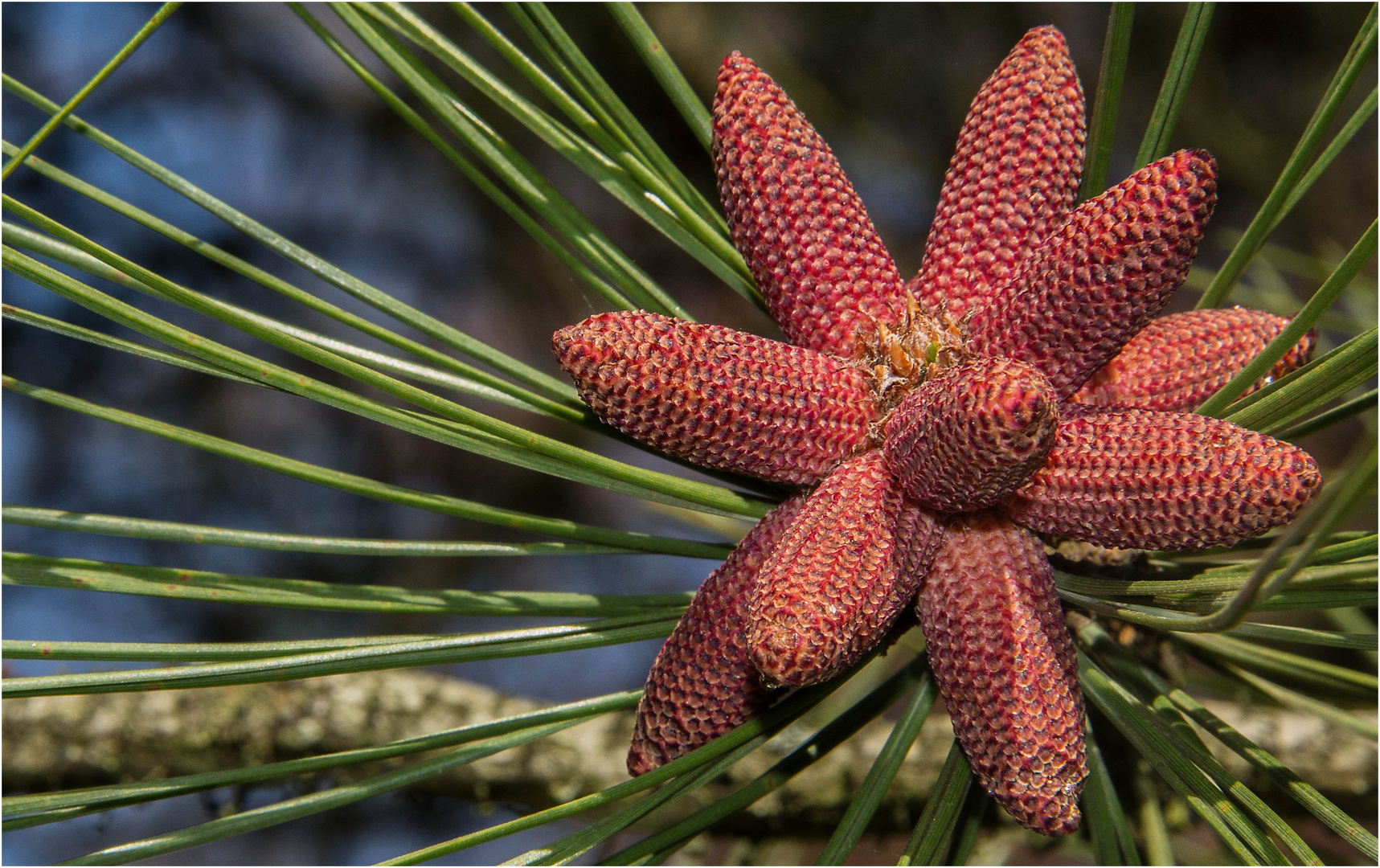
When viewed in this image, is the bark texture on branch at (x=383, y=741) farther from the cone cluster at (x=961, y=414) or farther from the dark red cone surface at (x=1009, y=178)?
the dark red cone surface at (x=1009, y=178)

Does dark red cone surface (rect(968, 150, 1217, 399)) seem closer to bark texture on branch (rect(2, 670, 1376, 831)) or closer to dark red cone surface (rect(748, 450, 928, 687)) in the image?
dark red cone surface (rect(748, 450, 928, 687))

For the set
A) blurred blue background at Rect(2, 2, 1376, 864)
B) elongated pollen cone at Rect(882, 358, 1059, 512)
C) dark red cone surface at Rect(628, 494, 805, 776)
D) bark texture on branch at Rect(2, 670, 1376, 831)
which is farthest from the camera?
blurred blue background at Rect(2, 2, 1376, 864)

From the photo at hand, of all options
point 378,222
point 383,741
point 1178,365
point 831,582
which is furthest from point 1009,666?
point 378,222

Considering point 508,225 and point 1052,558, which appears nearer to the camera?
point 1052,558

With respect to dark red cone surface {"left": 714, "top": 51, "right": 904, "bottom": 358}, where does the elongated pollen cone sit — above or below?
below

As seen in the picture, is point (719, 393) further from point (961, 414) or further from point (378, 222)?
point (378, 222)

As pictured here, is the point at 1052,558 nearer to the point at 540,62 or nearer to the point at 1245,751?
the point at 1245,751

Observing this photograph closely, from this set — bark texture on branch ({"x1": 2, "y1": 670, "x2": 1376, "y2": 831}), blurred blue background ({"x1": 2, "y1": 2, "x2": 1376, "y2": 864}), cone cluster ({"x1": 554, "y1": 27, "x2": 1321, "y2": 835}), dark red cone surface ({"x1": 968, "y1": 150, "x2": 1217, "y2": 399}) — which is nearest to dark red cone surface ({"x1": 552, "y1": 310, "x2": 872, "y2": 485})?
cone cluster ({"x1": 554, "y1": 27, "x2": 1321, "y2": 835})

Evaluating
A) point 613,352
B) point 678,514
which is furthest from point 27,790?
point 613,352
